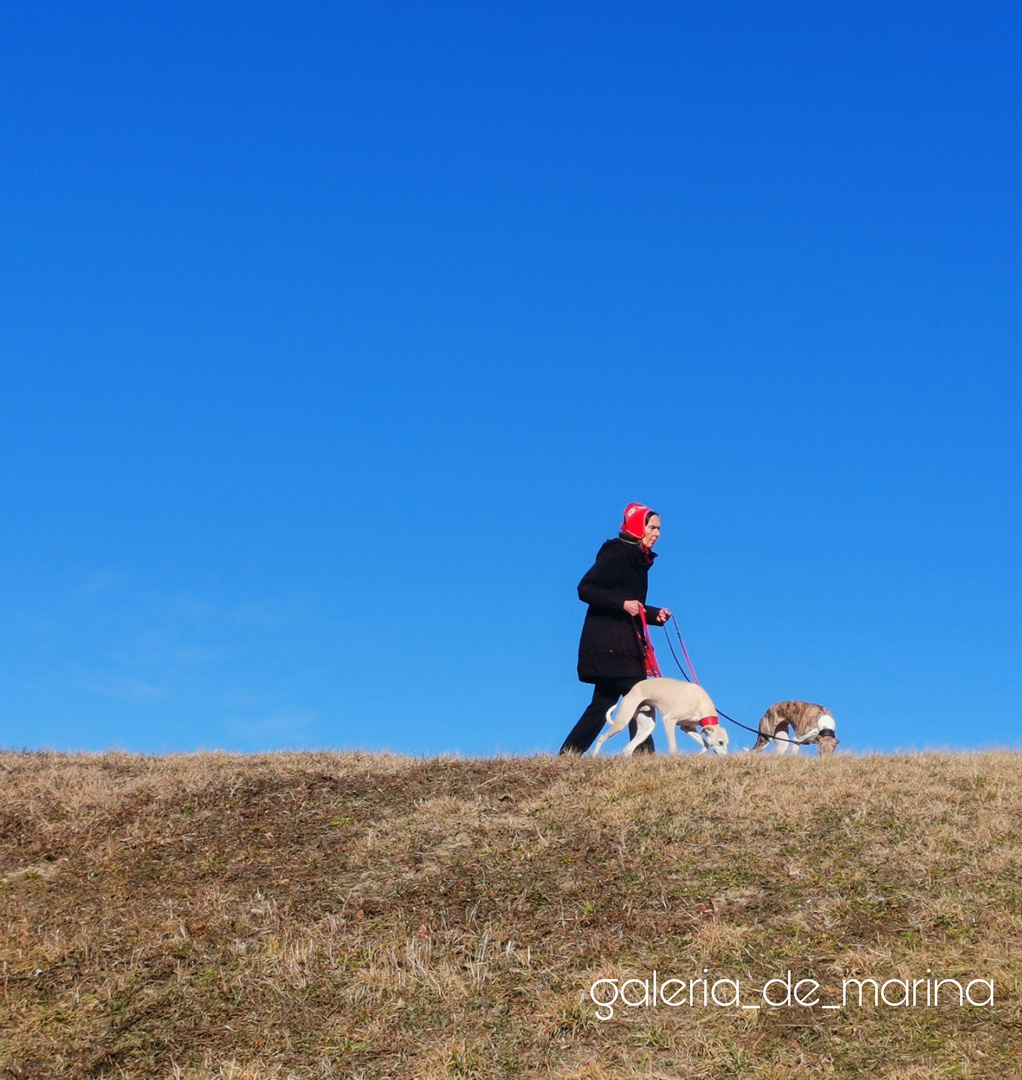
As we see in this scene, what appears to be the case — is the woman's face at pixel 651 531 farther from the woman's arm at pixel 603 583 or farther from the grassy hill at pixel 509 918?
the grassy hill at pixel 509 918

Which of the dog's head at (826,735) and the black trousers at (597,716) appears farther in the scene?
the dog's head at (826,735)

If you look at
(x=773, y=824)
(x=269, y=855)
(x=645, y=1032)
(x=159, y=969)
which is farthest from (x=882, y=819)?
(x=159, y=969)

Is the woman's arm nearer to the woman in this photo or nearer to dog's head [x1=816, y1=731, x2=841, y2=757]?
the woman

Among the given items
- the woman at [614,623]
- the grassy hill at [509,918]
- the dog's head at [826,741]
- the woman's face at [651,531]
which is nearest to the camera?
the grassy hill at [509,918]

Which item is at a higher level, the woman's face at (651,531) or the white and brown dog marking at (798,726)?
the woman's face at (651,531)

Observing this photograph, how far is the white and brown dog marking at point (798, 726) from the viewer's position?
15.9 m

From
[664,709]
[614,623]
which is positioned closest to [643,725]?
[664,709]

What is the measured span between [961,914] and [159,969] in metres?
6.32

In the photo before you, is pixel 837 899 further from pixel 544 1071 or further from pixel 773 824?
pixel 544 1071

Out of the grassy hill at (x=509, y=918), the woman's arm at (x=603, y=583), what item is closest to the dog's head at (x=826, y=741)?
the grassy hill at (x=509, y=918)

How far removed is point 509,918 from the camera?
962 centimetres

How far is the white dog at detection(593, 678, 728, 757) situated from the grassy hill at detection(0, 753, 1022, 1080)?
943 millimetres

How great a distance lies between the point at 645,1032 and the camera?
809cm

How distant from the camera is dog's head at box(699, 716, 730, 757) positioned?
14617 mm
